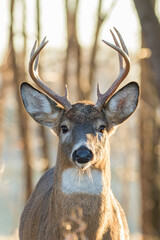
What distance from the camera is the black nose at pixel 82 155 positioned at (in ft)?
17.0

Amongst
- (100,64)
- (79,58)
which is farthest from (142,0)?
(100,64)

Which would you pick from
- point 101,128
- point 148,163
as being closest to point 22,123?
point 148,163

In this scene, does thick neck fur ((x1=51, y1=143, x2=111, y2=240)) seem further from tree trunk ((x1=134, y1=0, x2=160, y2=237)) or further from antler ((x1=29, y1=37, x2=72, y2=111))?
tree trunk ((x1=134, y1=0, x2=160, y2=237))

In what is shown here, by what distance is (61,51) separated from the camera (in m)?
17.7

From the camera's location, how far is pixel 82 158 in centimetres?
519

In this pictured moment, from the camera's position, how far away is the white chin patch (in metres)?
5.52

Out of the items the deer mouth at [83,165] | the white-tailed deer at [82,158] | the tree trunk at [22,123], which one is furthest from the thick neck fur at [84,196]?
the tree trunk at [22,123]

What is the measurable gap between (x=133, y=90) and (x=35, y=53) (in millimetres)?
1124

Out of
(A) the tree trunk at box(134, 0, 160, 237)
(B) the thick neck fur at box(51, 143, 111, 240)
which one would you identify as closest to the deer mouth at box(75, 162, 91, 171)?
(B) the thick neck fur at box(51, 143, 111, 240)

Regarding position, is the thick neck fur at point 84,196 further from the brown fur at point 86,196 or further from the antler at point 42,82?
the antler at point 42,82

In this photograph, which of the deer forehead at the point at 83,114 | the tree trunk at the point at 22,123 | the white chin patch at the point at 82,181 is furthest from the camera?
the tree trunk at the point at 22,123

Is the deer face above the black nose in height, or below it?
above

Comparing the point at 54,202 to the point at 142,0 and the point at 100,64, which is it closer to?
the point at 142,0

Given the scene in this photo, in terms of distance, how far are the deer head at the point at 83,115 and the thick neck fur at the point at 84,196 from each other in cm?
8
